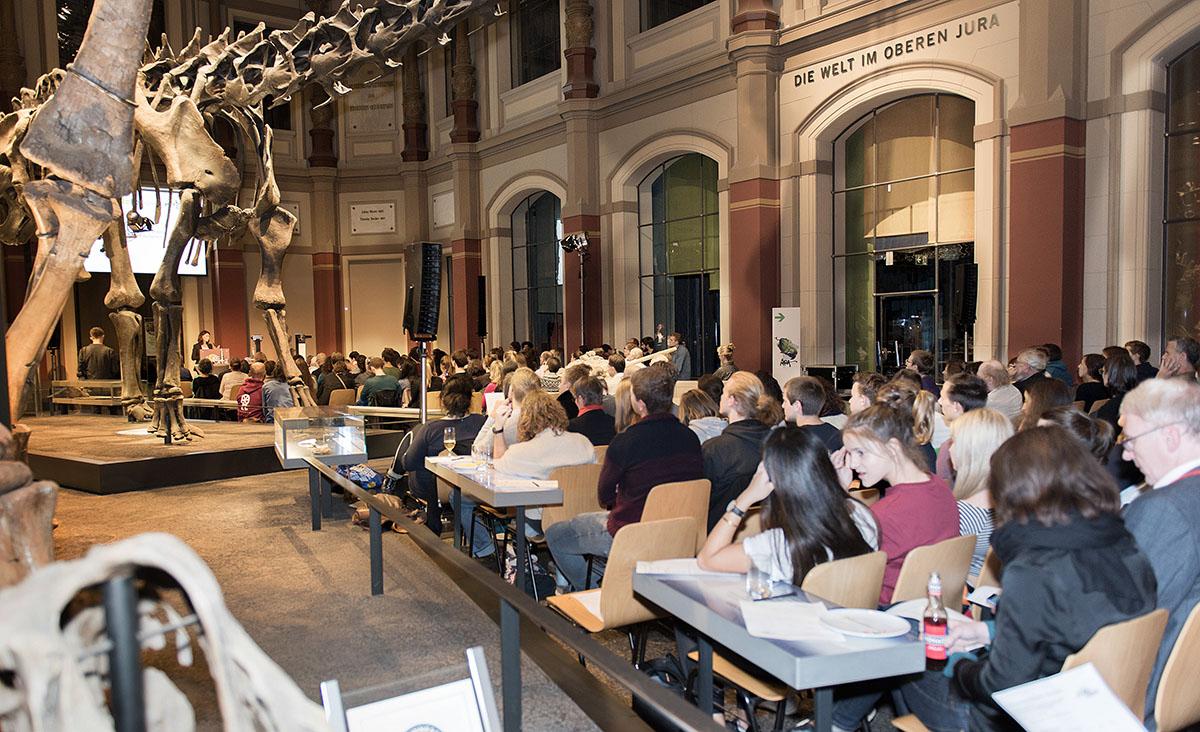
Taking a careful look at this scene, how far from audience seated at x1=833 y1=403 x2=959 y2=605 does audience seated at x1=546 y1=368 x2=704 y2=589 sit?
125cm

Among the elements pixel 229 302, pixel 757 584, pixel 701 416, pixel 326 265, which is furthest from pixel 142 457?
pixel 326 265

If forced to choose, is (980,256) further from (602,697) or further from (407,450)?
(602,697)

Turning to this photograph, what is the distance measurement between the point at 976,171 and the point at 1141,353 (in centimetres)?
387

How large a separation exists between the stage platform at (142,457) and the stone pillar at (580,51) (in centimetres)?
969

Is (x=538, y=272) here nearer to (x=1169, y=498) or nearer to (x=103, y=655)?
(x=1169, y=498)

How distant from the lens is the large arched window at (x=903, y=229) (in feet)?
40.5

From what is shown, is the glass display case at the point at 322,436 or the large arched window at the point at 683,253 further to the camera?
the large arched window at the point at 683,253

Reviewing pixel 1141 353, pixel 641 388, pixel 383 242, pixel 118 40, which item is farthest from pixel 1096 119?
pixel 383 242

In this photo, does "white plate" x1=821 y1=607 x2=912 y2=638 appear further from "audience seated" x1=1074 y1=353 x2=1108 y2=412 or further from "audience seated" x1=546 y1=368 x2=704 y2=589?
"audience seated" x1=1074 y1=353 x2=1108 y2=412

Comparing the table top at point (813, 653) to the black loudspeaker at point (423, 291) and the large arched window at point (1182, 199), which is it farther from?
the large arched window at point (1182, 199)

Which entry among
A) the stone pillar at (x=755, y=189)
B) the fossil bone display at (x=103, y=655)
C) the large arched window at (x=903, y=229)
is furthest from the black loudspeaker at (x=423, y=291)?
the large arched window at (x=903, y=229)

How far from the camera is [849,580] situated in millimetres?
2863

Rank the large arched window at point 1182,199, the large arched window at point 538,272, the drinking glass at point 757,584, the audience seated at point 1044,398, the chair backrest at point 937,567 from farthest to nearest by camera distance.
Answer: the large arched window at point 538,272, the large arched window at point 1182,199, the audience seated at point 1044,398, the chair backrest at point 937,567, the drinking glass at point 757,584

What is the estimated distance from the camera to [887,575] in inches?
129
